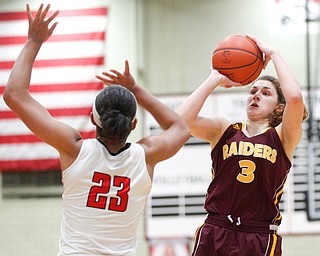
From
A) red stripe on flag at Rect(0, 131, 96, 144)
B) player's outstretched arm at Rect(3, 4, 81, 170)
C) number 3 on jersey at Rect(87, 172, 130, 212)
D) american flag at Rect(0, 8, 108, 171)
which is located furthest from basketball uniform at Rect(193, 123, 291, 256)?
red stripe on flag at Rect(0, 131, 96, 144)

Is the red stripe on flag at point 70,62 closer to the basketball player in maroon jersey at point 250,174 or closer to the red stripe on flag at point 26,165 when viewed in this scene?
the red stripe on flag at point 26,165

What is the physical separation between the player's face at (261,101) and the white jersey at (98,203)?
143 centimetres

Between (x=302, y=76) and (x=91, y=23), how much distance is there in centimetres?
275

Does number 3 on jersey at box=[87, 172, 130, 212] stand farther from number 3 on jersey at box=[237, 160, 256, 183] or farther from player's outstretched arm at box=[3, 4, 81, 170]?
number 3 on jersey at box=[237, 160, 256, 183]

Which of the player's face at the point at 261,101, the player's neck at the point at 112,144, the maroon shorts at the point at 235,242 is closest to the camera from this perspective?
the player's neck at the point at 112,144

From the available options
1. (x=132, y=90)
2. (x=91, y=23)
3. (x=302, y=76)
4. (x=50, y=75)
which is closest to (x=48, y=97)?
(x=50, y=75)

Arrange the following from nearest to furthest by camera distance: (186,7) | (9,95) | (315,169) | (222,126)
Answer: (9,95), (222,126), (315,169), (186,7)

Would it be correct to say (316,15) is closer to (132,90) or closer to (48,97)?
(48,97)

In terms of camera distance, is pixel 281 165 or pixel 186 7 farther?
pixel 186 7

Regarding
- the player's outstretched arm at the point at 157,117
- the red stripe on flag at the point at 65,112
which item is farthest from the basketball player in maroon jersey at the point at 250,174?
the red stripe on flag at the point at 65,112

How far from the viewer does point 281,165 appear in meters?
3.90

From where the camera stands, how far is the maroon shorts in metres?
3.82

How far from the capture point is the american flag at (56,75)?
325 inches

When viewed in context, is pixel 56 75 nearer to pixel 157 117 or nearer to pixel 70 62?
pixel 70 62
